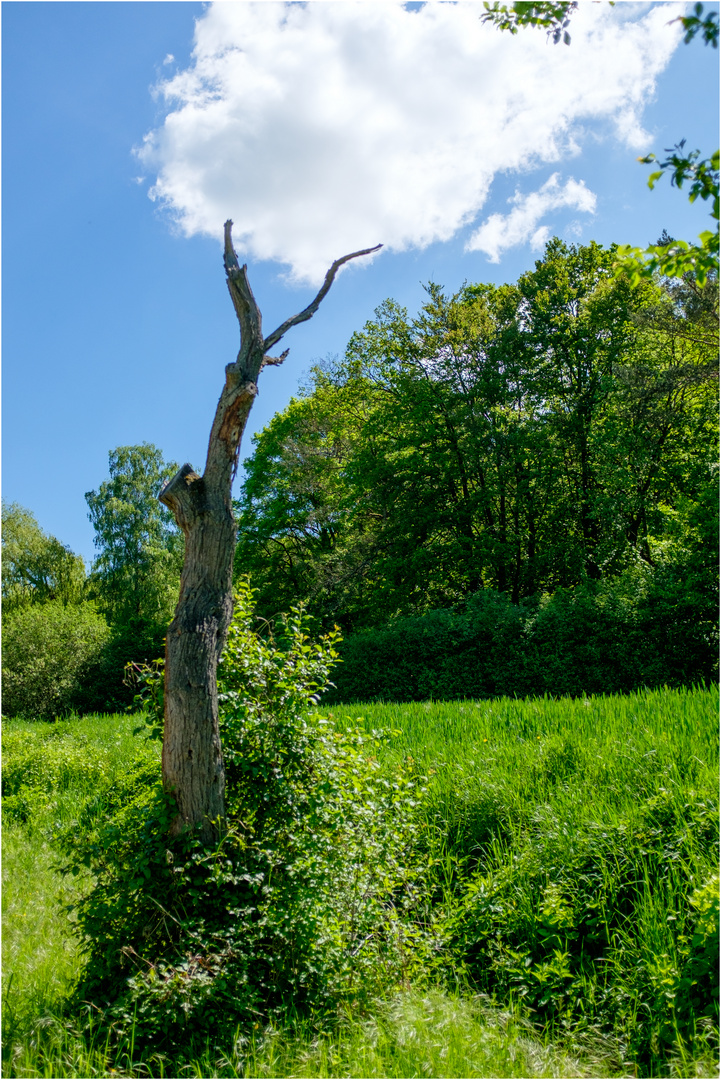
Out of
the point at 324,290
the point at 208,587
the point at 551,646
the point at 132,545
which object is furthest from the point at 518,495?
the point at 132,545

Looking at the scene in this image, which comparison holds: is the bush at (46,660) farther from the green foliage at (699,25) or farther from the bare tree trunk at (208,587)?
the green foliage at (699,25)

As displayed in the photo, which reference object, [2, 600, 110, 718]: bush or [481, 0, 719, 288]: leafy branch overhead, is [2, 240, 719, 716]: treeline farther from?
[481, 0, 719, 288]: leafy branch overhead

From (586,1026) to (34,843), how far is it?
632 cm

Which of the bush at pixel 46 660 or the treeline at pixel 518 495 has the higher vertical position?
the treeline at pixel 518 495

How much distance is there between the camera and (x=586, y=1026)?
12.9ft

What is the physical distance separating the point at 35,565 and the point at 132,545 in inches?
240

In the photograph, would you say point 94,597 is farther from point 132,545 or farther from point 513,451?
point 513,451

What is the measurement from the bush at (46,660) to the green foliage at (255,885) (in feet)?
67.2

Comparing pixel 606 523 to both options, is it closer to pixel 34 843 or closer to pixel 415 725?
pixel 415 725

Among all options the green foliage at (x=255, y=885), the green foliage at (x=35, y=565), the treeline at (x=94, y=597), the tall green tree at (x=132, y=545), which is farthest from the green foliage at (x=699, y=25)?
the green foliage at (x=35, y=565)

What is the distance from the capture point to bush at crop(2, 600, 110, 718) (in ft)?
74.9

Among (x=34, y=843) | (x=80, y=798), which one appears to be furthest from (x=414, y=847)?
(x=80, y=798)

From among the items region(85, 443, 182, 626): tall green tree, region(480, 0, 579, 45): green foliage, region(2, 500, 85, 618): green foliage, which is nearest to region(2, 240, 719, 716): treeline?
region(85, 443, 182, 626): tall green tree

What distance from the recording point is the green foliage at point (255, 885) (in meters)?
3.68
